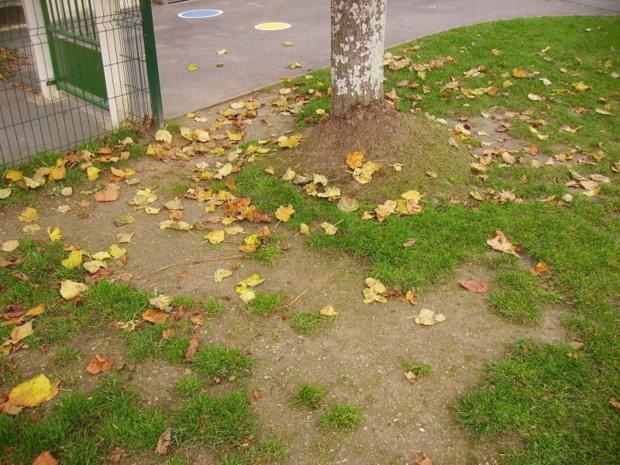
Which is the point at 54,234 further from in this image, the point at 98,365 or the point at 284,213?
the point at 284,213

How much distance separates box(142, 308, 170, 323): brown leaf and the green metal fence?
2.61 metres

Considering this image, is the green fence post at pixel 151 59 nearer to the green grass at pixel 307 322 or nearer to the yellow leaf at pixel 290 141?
the yellow leaf at pixel 290 141

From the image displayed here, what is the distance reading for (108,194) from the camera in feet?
15.6

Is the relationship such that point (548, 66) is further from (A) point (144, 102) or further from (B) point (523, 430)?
(B) point (523, 430)

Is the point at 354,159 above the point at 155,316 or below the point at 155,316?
above

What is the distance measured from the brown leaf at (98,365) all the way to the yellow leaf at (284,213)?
1.72 m

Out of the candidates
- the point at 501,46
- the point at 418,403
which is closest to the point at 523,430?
the point at 418,403

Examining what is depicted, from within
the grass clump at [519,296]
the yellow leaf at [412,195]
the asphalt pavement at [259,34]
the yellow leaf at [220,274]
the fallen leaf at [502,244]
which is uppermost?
the asphalt pavement at [259,34]

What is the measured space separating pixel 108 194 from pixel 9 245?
0.93m

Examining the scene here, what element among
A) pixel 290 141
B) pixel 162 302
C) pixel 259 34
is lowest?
pixel 162 302

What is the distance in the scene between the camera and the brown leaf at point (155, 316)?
3.41m

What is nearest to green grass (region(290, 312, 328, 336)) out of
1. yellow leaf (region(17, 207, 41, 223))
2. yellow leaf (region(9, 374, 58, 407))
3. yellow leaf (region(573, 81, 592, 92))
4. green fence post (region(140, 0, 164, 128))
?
yellow leaf (region(9, 374, 58, 407))

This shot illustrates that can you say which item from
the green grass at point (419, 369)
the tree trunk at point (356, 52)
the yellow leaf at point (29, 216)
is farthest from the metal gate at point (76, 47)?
the green grass at point (419, 369)

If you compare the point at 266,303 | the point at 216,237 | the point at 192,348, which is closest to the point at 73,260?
the point at 216,237
